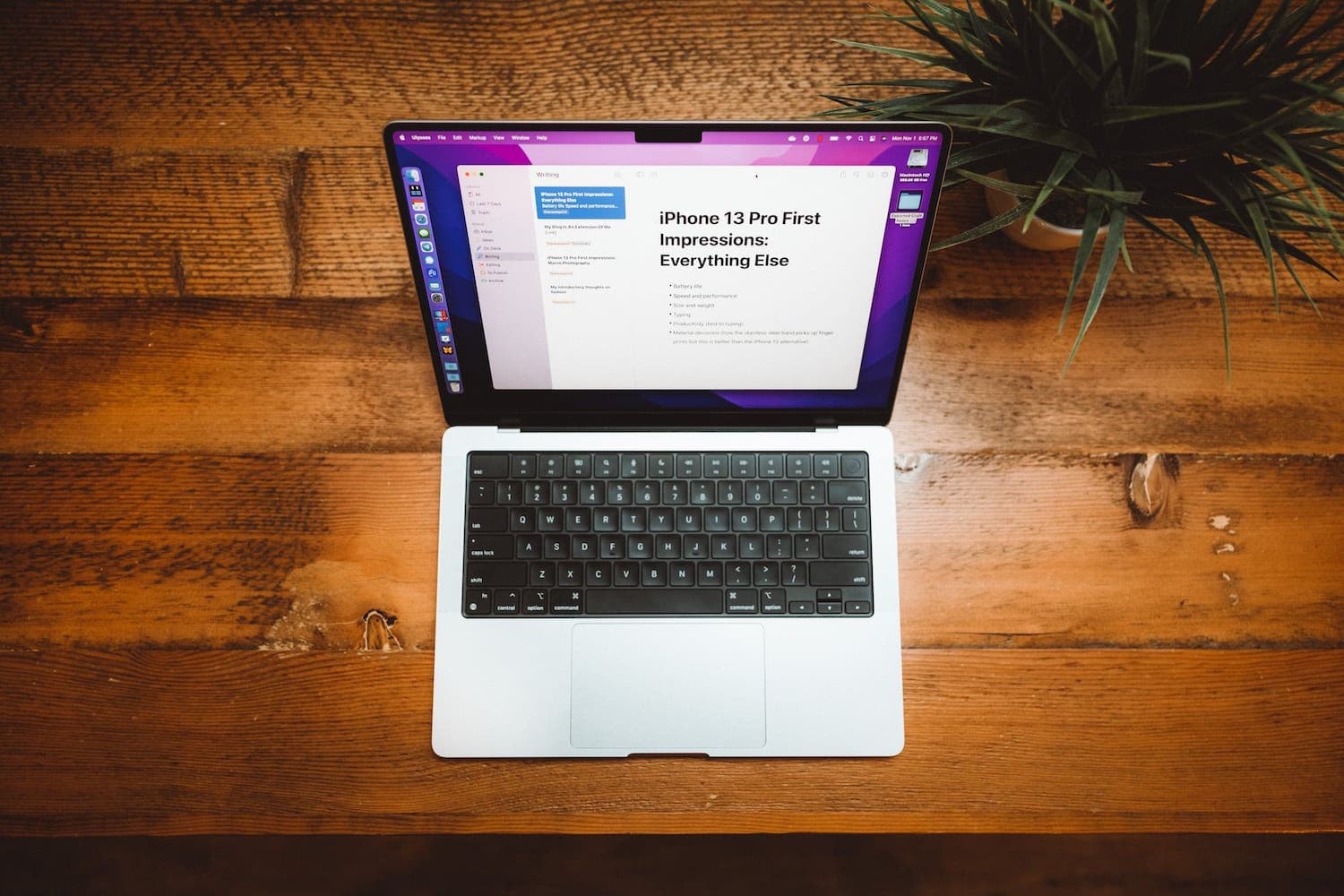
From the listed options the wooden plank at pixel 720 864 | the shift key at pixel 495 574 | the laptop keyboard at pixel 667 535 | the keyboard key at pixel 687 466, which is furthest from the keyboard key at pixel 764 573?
the wooden plank at pixel 720 864

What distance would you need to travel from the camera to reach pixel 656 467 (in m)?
0.84

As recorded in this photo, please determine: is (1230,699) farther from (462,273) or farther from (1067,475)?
(462,273)

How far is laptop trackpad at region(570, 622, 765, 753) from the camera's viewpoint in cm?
81

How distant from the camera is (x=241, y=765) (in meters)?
0.82

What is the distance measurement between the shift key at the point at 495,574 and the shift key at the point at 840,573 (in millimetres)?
300

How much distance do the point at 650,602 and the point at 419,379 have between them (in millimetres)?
360

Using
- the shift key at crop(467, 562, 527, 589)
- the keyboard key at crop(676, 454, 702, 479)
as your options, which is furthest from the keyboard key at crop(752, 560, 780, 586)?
the shift key at crop(467, 562, 527, 589)

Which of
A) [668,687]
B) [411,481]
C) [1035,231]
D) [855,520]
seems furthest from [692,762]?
[1035,231]

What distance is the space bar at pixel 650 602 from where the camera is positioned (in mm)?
821

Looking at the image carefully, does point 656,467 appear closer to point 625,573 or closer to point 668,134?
point 625,573

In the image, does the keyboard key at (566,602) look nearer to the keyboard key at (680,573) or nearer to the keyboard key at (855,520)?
the keyboard key at (680,573)

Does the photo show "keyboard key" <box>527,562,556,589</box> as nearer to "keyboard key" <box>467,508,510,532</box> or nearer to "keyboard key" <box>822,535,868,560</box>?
"keyboard key" <box>467,508,510,532</box>

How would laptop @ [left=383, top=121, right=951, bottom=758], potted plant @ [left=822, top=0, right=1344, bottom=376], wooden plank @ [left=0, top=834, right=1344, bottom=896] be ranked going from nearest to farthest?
potted plant @ [left=822, top=0, right=1344, bottom=376]
laptop @ [left=383, top=121, right=951, bottom=758]
wooden plank @ [left=0, top=834, right=1344, bottom=896]

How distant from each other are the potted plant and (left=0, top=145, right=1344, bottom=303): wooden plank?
0.14 m
